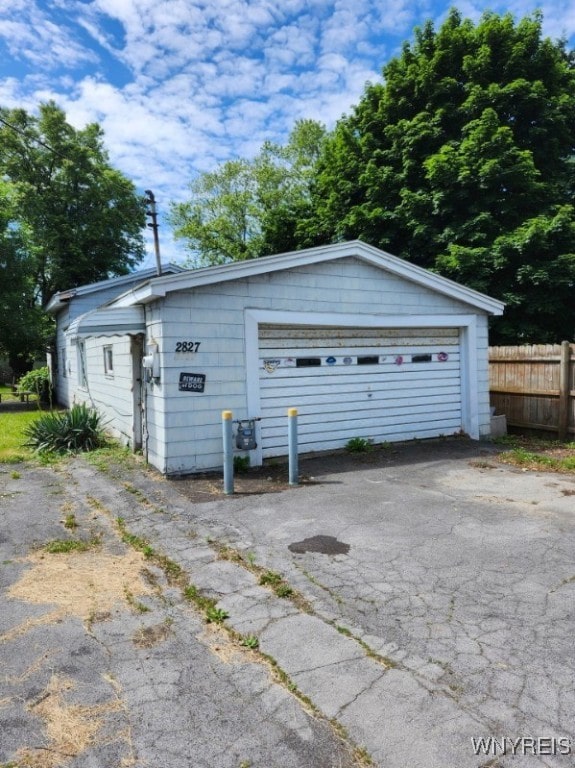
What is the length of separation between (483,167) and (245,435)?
1089cm

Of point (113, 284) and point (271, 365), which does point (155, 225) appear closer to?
point (113, 284)

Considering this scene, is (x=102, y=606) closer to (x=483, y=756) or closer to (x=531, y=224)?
(x=483, y=756)

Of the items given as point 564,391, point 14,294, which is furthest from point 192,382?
point 14,294

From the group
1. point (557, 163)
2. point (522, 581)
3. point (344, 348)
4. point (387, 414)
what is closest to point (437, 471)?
point (387, 414)

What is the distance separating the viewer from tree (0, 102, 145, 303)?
26062mm

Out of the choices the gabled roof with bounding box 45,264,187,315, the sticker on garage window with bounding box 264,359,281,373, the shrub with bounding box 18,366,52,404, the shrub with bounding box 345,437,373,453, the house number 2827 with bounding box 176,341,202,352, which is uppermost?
the gabled roof with bounding box 45,264,187,315

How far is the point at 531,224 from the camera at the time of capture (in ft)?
41.6

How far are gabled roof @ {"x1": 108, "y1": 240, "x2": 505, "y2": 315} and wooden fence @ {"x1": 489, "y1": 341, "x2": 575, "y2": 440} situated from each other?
1223 millimetres

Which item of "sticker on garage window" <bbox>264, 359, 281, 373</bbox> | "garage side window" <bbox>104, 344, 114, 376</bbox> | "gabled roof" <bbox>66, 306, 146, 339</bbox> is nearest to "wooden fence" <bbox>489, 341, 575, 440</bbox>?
"sticker on garage window" <bbox>264, 359, 281, 373</bbox>

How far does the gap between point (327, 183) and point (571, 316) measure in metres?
9.82

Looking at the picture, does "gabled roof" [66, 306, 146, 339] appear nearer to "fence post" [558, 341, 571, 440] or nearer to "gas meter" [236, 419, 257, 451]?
"gas meter" [236, 419, 257, 451]

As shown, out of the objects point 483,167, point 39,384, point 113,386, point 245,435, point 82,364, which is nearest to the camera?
point 245,435

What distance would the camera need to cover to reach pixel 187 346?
6867mm

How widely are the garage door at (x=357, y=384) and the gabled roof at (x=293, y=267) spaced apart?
815mm
